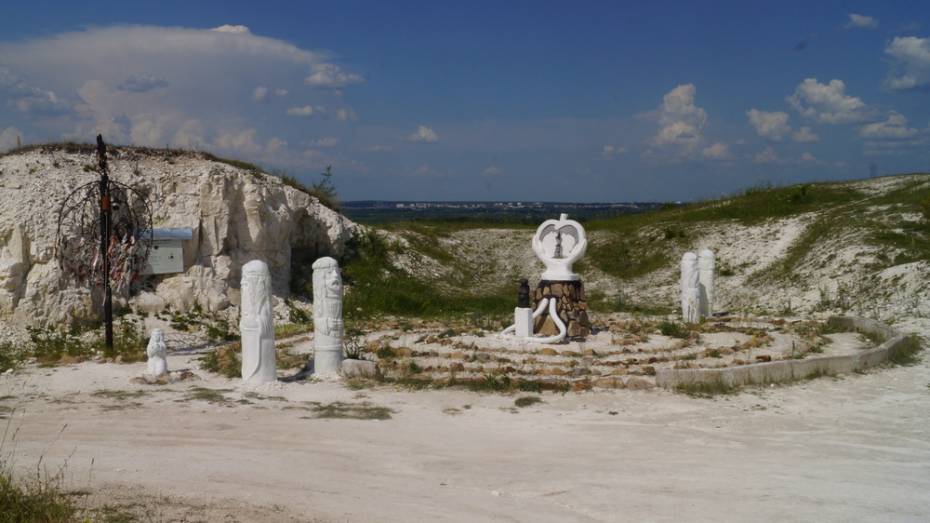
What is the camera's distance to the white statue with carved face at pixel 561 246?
16.4 metres

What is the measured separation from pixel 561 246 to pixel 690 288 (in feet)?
15.8

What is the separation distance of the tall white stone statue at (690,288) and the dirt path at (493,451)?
7247mm

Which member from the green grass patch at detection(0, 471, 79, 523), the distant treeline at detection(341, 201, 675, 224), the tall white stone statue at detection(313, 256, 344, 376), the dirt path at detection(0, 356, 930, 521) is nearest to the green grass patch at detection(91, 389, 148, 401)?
the dirt path at detection(0, 356, 930, 521)

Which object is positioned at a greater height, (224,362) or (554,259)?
(554,259)

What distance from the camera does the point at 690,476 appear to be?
7.50m

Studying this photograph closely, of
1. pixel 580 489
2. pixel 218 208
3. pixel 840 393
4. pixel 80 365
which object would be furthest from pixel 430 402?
pixel 218 208

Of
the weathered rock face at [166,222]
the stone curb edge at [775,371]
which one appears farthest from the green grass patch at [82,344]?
the stone curb edge at [775,371]

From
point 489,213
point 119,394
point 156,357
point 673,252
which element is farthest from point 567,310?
point 489,213

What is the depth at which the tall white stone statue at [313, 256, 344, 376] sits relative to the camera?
12.5 metres

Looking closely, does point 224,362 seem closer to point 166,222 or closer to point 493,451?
point 493,451

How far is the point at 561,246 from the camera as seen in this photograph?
1661cm

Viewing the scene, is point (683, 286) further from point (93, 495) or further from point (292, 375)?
point (93, 495)

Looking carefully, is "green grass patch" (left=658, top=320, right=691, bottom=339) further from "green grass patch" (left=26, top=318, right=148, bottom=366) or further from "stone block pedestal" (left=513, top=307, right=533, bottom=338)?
"green grass patch" (left=26, top=318, right=148, bottom=366)

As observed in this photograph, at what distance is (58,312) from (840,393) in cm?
1594
